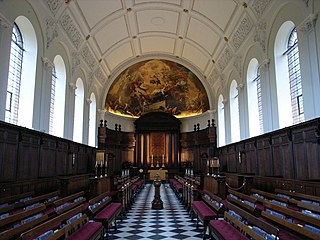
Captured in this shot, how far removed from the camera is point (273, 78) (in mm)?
11422

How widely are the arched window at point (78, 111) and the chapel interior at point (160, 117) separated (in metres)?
0.08

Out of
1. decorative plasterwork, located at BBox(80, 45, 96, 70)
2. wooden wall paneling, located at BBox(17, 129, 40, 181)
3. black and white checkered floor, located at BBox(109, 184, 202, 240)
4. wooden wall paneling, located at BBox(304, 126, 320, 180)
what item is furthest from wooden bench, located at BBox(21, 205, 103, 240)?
decorative plasterwork, located at BBox(80, 45, 96, 70)

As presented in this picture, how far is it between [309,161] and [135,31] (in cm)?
1432

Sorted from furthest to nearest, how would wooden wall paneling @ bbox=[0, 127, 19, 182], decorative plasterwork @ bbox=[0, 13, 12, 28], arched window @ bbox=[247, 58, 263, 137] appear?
1. arched window @ bbox=[247, 58, 263, 137]
2. decorative plasterwork @ bbox=[0, 13, 12, 28]
3. wooden wall paneling @ bbox=[0, 127, 19, 182]

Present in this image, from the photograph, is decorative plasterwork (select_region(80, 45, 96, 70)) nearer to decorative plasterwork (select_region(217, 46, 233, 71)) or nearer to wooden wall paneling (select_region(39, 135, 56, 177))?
wooden wall paneling (select_region(39, 135, 56, 177))

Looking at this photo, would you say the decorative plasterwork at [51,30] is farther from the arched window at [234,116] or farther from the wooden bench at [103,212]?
the arched window at [234,116]

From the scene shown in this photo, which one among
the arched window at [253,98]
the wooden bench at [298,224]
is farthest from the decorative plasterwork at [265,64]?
the wooden bench at [298,224]

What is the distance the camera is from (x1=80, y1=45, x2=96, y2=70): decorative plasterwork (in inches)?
632

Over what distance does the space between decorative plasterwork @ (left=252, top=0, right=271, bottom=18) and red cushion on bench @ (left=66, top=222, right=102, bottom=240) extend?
10.6 meters

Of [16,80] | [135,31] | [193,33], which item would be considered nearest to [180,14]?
[193,33]

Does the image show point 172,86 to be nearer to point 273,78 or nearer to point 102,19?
point 102,19

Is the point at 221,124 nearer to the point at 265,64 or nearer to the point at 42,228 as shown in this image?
the point at 265,64

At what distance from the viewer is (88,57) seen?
17062 millimetres

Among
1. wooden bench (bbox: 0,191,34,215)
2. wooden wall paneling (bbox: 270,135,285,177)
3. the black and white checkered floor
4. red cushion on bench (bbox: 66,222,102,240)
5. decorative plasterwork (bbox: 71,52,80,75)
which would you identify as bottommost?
the black and white checkered floor
